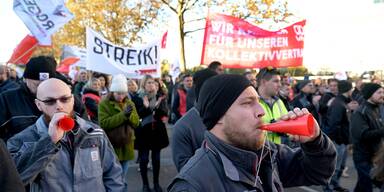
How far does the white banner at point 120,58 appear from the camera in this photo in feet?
30.6

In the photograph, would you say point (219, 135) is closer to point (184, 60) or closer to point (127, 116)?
point (127, 116)

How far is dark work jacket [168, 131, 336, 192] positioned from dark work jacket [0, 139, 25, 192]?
682 mm

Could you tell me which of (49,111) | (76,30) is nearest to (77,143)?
(49,111)

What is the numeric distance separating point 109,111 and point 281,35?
6230mm

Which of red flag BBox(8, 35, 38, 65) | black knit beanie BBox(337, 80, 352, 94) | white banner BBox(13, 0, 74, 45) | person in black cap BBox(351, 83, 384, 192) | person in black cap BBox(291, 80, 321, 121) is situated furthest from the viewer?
red flag BBox(8, 35, 38, 65)

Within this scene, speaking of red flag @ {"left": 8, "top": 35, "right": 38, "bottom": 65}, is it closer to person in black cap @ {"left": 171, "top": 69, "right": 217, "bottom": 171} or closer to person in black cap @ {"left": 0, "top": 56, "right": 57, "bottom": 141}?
person in black cap @ {"left": 0, "top": 56, "right": 57, "bottom": 141}

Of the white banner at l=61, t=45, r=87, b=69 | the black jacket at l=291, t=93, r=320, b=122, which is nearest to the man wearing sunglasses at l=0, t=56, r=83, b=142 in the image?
the black jacket at l=291, t=93, r=320, b=122

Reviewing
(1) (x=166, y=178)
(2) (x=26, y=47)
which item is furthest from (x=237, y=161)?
(2) (x=26, y=47)

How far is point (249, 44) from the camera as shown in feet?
35.8

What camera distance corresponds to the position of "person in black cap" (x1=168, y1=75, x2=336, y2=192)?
200 centimetres

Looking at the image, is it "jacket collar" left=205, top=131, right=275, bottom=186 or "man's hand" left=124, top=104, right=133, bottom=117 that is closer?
"jacket collar" left=205, top=131, right=275, bottom=186

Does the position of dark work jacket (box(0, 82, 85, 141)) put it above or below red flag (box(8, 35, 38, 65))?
below

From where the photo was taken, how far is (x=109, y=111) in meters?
6.27

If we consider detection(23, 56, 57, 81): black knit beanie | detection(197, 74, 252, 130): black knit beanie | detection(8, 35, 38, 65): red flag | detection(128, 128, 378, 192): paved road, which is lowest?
detection(128, 128, 378, 192): paved road
